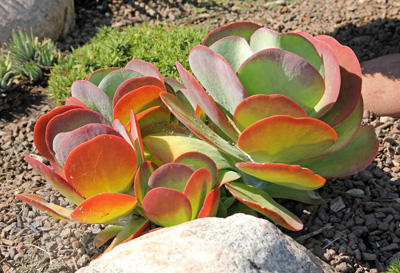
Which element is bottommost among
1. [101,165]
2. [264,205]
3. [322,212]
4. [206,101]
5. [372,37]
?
[322,212]

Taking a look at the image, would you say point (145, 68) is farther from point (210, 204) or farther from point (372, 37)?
point (372, 37)

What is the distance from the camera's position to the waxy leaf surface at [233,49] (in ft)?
6.37

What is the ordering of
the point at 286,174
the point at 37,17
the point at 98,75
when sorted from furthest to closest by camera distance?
1. the point at 37,17
2. the point at 98,75
3. the point at 286,174

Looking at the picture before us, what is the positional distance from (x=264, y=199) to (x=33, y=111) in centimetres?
233

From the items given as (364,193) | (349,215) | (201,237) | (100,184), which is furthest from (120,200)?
(364,193)

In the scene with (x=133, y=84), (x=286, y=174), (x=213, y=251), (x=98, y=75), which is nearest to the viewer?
(x=213, y=251)

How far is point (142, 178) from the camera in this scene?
5.89 feet

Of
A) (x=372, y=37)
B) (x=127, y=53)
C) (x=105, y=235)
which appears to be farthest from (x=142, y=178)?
(x=372, y=37)

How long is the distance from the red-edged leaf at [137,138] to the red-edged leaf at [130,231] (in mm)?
251

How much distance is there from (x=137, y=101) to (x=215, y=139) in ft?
1.25

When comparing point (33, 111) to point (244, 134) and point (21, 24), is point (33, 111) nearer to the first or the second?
point (21, 24)

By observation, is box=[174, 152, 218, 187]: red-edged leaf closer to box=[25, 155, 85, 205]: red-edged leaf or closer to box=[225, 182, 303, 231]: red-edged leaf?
box=[225, 182, 303, 231]: red-edged leaf

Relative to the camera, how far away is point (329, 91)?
1788mm

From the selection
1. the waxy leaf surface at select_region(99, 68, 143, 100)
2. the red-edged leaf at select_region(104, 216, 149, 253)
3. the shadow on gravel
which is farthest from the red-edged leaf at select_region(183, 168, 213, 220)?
the shadow on gravel
